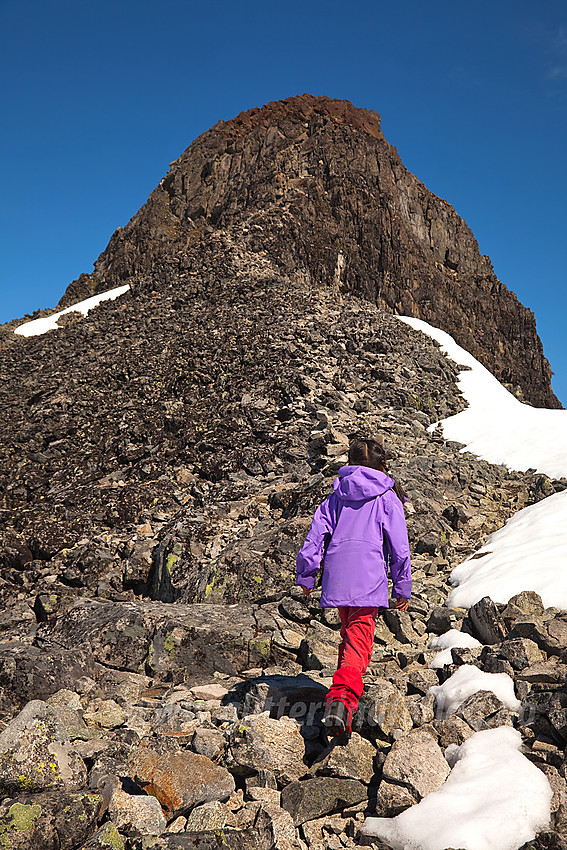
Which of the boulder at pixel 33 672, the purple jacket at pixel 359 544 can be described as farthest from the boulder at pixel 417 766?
the boulder at pixel 33 672

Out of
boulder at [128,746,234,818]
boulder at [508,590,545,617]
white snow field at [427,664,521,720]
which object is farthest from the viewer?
boulder at [508,590,545,617]

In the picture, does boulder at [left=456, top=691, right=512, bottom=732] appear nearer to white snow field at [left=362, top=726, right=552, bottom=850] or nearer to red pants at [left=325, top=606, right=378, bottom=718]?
white snow field at [left=362, top=726, right=552, bottom=850]

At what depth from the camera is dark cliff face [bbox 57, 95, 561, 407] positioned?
107 feet

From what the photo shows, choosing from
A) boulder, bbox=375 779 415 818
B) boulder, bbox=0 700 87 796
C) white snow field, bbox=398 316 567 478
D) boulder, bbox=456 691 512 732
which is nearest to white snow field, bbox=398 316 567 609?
white snow field, bbox=398 316 567 478

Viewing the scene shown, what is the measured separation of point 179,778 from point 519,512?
8.20 m

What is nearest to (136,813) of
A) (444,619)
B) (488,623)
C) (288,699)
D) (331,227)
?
(288,699)

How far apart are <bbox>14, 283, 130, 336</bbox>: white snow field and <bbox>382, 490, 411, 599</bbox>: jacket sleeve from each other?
3042 centimetres

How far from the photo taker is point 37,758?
154 inches

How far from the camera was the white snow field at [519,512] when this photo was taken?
6902 mm

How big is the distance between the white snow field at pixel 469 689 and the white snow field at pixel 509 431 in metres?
8.38

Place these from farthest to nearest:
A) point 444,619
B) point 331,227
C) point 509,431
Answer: point 331,227
point 509,431
point 444,619

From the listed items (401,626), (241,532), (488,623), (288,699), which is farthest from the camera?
(241,532)

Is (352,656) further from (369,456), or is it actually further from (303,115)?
(303,115)

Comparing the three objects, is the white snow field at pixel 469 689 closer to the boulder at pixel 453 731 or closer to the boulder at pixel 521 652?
the boulder at pixel 521 652
